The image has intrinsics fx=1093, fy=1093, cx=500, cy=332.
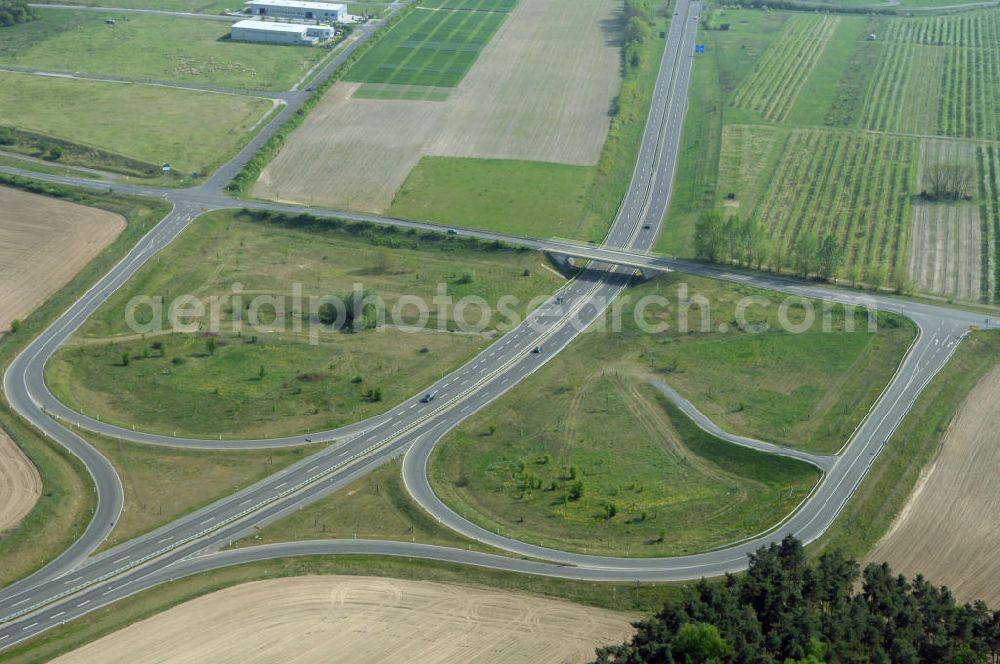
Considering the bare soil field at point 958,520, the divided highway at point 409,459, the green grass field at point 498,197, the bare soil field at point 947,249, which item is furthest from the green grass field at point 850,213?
the bare soil field at point 958,520

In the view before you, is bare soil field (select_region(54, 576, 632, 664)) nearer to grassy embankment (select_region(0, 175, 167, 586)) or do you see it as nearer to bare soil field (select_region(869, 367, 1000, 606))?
grassy embankment (select_region(0, 175, 167, 586))

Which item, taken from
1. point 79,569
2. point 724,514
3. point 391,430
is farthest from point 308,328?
point 724,514

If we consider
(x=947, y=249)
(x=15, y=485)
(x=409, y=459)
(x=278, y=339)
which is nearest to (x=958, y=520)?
(x=409, y=459)

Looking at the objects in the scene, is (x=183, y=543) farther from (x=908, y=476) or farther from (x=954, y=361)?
(x=954, y=361)

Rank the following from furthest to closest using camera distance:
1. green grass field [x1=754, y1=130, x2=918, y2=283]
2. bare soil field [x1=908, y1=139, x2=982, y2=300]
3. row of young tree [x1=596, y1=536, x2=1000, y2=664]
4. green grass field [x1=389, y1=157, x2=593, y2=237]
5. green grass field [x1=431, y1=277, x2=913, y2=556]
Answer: green grass field [x1=389, y1=157, x2=593, y2=237], green grass field [x1=754, y1=130, x2=918, y2=283], bare soil field [x1=908, y1=139, x2=982, y2=300], green grass field [x1=431, y1=277, x2=913, y2=556], row of young tree [x1=596, y1=536, x2=1000, y2=664]

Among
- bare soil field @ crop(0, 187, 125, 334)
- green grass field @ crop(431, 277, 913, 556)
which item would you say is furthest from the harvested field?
bare soil field @ crop(0, 187, 125, 334)

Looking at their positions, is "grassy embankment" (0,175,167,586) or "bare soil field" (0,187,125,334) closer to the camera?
"grassy embankment" (0,175,167,586)

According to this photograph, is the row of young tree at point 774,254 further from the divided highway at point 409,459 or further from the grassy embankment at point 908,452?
A: the grassy embankment at point 908,452
